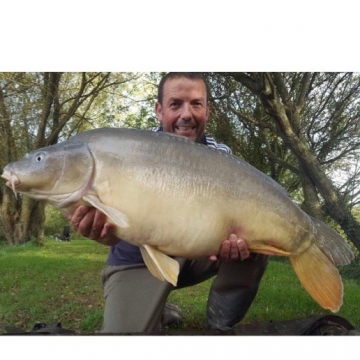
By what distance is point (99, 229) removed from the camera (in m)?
1.43

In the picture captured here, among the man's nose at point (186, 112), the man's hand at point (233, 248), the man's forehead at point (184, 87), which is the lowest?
the man's hand at point (233, 248)

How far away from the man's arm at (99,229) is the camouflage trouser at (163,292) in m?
0.37

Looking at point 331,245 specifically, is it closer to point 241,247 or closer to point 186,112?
point 241,247

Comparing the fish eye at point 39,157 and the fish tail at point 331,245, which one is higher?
the fish eye at point 39,157

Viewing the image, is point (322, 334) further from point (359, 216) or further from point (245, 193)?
point (245, 193)

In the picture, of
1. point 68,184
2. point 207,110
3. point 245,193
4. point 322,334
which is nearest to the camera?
point 68,184

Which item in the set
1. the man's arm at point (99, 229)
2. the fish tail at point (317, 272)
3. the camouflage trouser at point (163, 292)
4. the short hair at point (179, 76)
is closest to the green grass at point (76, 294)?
the camouflage trouser at point (163, 292)

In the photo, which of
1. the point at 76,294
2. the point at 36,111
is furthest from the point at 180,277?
the point at 36,111

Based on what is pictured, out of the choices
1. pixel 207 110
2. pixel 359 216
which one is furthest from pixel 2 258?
pixel 359 216

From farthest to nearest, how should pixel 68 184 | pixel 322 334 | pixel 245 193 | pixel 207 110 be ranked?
pixel 207 110 < pixel 322 334 < pixel 245 193 < pixel 68 184

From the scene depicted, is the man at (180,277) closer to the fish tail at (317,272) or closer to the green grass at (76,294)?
the green grass at (76,294)

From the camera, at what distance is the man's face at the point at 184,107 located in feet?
6.25

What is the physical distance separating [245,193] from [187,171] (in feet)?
0.65
